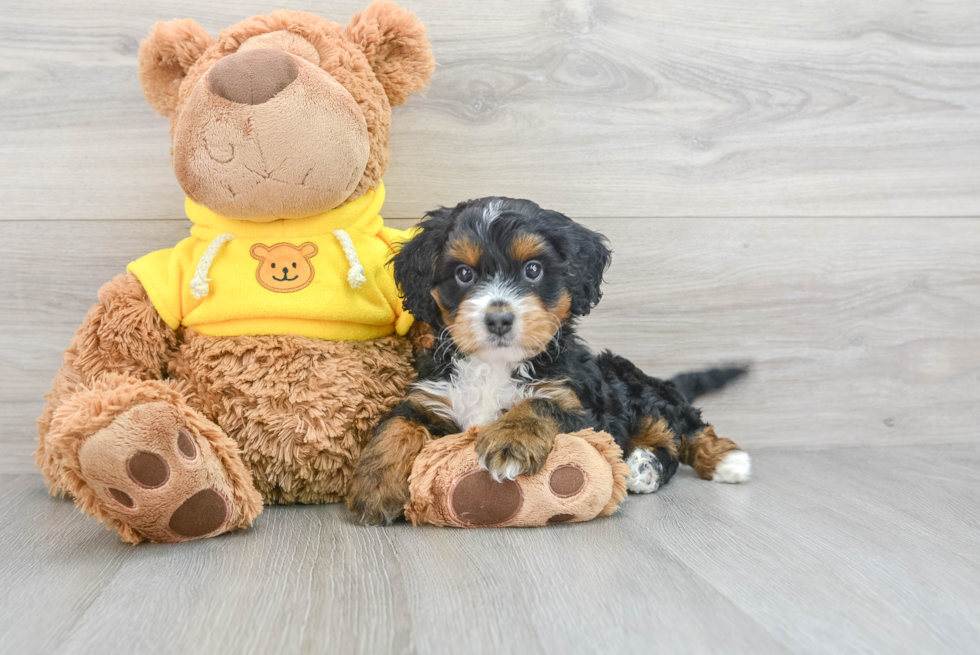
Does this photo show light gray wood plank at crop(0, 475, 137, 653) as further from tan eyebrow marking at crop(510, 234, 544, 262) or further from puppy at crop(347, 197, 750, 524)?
tan eyebrow marking at crop(510, 234, 544, 262)

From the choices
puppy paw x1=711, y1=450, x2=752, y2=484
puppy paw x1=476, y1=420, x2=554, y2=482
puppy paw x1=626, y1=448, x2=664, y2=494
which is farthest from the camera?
puppy paw x1=711, y1=450, x2=752, y2=484

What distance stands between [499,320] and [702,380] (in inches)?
43.0

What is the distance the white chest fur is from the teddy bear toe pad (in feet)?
1.69

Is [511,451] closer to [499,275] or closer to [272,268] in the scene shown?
[499,275]

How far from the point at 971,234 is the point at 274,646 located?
2.55 meters

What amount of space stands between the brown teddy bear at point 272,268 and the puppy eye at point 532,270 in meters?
0.40

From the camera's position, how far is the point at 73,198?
2242 mm

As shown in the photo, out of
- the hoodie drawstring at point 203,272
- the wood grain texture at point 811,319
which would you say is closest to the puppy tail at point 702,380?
the wood grain texture at point 811,319

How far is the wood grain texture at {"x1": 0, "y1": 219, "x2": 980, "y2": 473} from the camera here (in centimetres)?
246

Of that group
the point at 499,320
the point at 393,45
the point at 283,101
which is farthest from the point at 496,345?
the point at 393,45

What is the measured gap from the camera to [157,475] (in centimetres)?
145

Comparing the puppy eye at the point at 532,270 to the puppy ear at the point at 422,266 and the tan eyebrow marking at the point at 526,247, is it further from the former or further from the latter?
the puppy ear at the point at 422,266

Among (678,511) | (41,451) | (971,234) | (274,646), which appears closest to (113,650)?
(274,646)

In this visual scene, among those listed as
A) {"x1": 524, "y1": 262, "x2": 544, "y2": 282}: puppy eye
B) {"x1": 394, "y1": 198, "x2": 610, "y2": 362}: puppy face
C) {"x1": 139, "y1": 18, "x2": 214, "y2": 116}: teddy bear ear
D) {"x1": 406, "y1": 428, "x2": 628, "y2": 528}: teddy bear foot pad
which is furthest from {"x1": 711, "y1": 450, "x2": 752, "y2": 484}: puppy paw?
{"x1": 139, "y1": 18, "x2": 214, "y2": 116}: teddy bear ear
